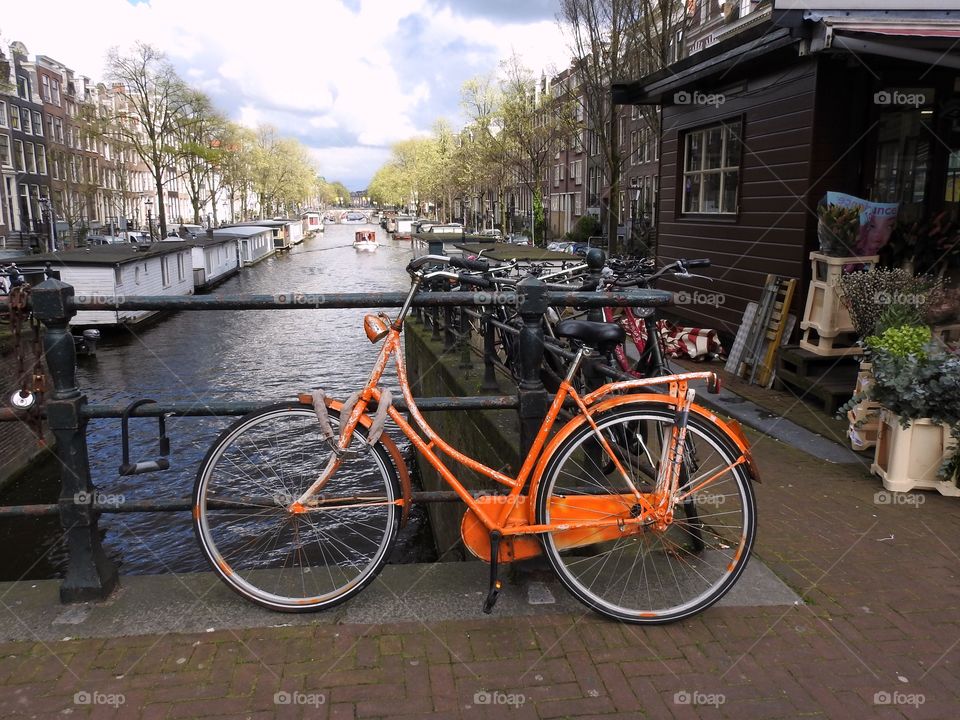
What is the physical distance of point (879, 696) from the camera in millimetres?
2410

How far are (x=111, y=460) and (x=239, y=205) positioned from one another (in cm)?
11135

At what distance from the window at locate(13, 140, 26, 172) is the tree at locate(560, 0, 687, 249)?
3917 centimetres

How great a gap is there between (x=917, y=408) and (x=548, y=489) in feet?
10.0

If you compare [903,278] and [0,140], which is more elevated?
[0,140]

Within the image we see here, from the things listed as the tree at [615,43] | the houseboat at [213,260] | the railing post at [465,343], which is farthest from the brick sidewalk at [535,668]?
the houseboat at [213,260]

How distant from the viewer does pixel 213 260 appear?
34719mm

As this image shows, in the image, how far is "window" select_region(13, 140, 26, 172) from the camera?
1909 inches

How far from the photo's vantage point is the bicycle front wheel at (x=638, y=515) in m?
2.75

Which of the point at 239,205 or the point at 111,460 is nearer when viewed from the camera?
the point at 111,460

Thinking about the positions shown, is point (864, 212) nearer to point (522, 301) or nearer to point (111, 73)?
point (522, 301)

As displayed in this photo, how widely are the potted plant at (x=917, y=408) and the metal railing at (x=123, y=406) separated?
A: 8.34ft

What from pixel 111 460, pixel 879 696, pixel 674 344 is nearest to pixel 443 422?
pixel 674 344

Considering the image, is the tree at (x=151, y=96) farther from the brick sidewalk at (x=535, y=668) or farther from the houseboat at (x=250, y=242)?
the brick sidewalk at (x=535, y=668)

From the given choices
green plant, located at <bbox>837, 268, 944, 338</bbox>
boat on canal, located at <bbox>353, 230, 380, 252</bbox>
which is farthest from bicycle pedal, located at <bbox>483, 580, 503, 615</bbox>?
boat on canal, located at <bbox>353, 230, 380, 252</bbox>
